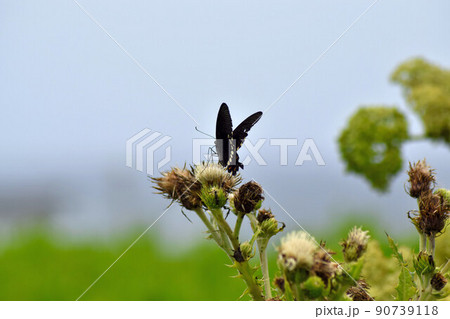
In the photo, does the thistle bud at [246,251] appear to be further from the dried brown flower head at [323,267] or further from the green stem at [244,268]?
the dried brown flower head at [323,267]

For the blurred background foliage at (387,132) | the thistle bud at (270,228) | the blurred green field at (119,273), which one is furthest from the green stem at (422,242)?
the blurred background foliage at (387,132)

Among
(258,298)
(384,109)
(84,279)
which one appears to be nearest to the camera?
(258,298)

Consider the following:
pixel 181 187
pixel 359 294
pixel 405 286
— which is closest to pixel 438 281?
pixel 405 286

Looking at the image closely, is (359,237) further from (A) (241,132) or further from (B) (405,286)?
(A) (241,132)

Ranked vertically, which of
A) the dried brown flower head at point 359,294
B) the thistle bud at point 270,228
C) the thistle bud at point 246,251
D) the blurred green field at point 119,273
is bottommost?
the blurred green field at point 119,273

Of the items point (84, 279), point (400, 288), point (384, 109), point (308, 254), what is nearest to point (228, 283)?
point (84, 279)

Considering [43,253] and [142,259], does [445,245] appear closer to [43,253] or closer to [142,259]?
[142,259]
